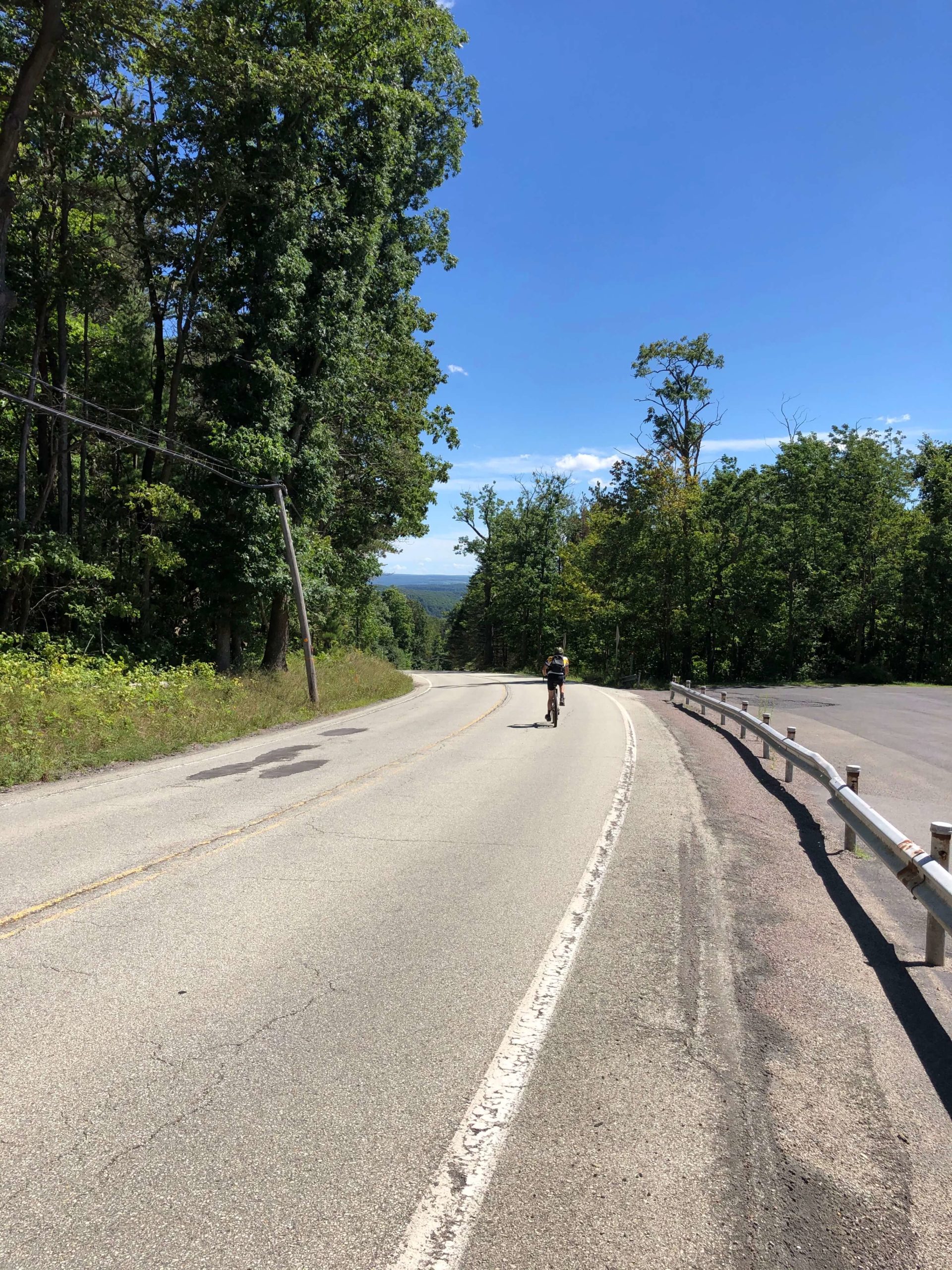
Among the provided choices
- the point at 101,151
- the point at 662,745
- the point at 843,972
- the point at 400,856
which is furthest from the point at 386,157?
the point at 843,972

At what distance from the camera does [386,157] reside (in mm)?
19812

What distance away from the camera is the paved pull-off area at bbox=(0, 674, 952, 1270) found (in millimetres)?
2381

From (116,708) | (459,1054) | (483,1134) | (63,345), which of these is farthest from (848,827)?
(63,345)

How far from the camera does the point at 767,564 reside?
3978 centimetres

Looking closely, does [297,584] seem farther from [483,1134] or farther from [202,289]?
[483,1134]

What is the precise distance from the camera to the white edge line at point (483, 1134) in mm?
2281

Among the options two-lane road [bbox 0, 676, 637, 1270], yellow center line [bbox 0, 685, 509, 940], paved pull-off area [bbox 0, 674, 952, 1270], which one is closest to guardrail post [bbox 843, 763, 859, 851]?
paved pull-off area [bbox 0, 674, 952, 1270]

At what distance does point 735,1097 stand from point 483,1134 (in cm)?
120

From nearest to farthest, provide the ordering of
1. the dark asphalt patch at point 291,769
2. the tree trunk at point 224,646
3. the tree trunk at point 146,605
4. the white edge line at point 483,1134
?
the white edge line at point 483,1134 < the dark asphalt patch at point 291,769 < the tree trunk at point 146,605 < the tree trunk at point 224,646

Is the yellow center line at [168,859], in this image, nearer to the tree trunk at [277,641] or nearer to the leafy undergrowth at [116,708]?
the leafy undergrowth at [116,708]

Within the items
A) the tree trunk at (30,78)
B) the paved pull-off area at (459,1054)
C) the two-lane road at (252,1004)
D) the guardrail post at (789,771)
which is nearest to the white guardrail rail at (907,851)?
the paved pull-off area at (459,1054)

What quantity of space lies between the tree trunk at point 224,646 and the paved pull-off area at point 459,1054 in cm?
1398

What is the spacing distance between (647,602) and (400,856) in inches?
1423

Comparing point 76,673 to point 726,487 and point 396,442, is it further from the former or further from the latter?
point 726,487
